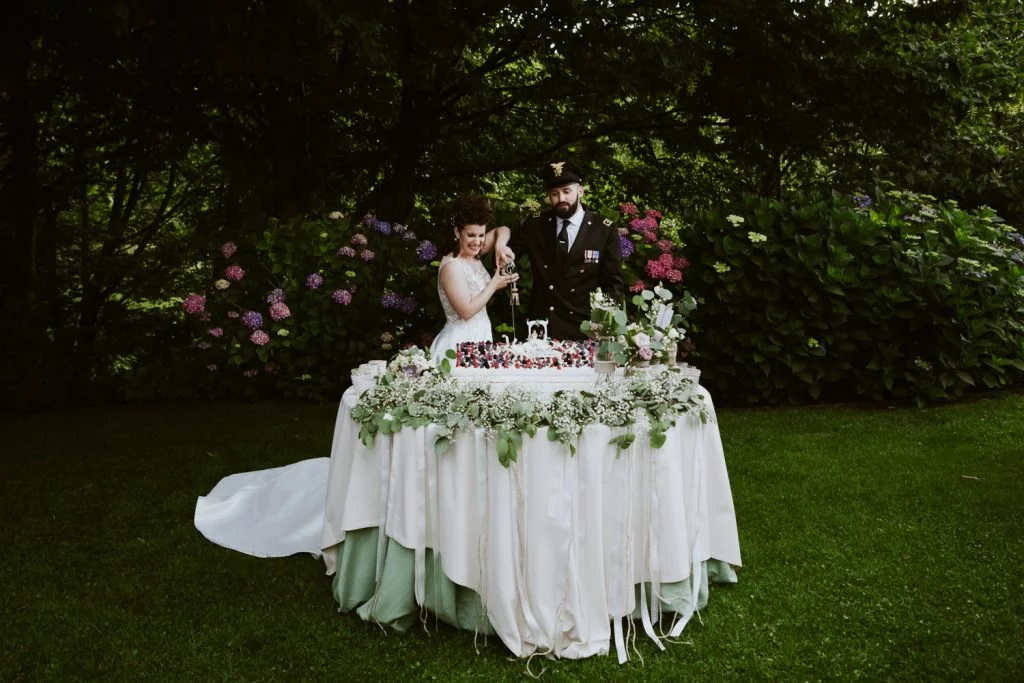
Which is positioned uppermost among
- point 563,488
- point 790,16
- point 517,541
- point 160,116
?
point 790,16

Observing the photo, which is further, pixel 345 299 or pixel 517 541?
pixel 345 299

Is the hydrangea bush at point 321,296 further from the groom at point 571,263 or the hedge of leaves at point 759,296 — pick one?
the groom at point 571,263

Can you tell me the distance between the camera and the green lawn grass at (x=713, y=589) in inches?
124


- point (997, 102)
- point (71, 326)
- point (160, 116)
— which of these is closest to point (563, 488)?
point (160, 116)

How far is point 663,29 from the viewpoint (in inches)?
315

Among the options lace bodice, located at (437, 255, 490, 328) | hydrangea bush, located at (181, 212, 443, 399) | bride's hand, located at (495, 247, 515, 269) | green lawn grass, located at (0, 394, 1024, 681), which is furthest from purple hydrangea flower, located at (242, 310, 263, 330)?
bride's hand, located at (495, 247, 515, 269)

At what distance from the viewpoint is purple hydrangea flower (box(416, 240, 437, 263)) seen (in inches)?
281

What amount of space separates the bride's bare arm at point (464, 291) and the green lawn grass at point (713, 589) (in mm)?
1406

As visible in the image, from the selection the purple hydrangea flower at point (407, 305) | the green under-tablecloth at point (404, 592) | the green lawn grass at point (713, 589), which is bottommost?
the green lawn grass at point (713, 589)

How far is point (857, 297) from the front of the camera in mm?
6863

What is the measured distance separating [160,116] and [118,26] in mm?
2805

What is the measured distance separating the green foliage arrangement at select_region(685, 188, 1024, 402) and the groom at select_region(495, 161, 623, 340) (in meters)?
2.77

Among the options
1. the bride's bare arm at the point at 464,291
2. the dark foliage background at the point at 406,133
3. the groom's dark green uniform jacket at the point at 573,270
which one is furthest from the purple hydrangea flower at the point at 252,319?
the bride's bare arm at the point at 464,291

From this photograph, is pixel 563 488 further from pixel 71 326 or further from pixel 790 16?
pixel 71 326
